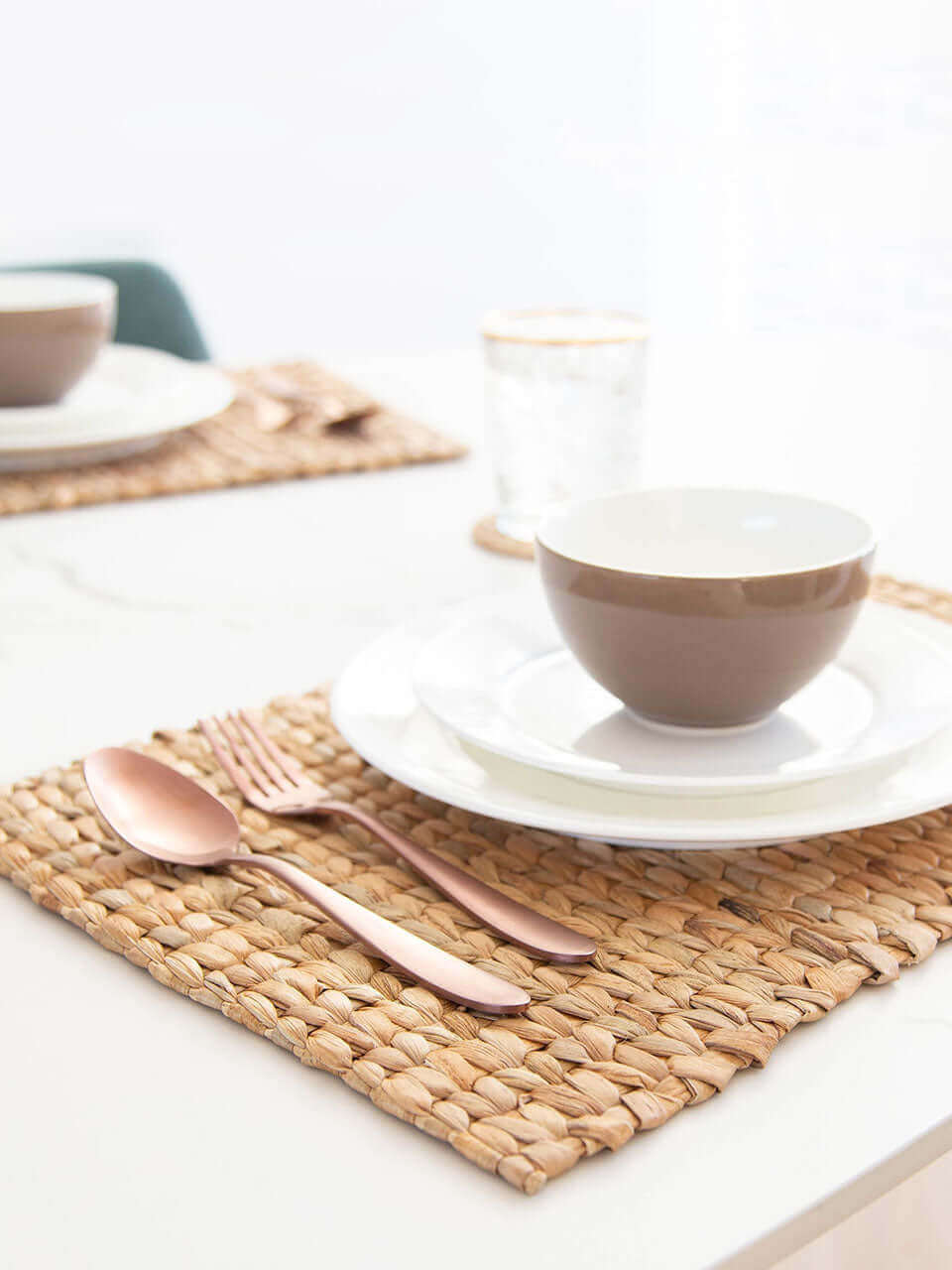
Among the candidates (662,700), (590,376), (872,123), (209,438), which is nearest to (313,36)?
(872,123)

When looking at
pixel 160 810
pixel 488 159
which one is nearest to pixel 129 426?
pixel 160 810

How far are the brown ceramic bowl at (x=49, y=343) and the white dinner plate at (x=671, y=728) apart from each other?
0.53 meters

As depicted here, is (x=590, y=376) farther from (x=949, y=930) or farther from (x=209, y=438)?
(x=949, y=930)

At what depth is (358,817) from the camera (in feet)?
1.85

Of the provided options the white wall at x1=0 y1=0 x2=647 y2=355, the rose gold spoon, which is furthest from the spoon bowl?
the white wall at x1=0 y1=0 x2=647 y2=355

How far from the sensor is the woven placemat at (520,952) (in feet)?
1.40

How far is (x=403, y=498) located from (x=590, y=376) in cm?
19

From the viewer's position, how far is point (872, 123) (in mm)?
3477

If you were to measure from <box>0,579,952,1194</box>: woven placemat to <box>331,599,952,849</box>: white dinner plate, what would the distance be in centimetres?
2

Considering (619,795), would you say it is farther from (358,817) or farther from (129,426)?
(129,426)

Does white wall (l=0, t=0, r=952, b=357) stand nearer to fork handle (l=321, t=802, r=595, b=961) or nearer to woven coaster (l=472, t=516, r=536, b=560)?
woven coaster (l=472, t=516, r=536, b=560)

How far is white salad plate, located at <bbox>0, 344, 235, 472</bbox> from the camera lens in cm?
108

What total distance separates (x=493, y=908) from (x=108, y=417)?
718mm

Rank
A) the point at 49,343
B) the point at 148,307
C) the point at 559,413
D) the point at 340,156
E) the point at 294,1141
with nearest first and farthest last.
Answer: the point at 294,1141 < the point at 559,413 < the point at 49,343 < the point at 148,307 < the point at 340,156
